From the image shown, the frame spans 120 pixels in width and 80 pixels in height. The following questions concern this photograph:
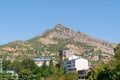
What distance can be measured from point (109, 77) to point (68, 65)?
4683 inches

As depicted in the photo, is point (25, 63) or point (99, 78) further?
point (25, 63)

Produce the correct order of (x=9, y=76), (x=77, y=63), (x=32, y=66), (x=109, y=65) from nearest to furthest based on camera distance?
1. (x=109, y=65)
2. (x=9, y=76)
3. (x=32, y=66)
4. (x=77, y=63)

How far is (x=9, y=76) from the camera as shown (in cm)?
12725

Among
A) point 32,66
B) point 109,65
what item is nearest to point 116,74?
point 109,65

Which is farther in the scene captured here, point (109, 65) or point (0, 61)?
point (0, 61)

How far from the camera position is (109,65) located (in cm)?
7231

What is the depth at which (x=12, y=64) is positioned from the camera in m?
169

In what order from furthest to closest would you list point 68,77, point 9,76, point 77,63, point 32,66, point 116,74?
point 77,63
point 32,66
point 9,76
point 68,77
point 116,74

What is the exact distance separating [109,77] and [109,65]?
6.30 m

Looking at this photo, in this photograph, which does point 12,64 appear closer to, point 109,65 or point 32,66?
point 32,66

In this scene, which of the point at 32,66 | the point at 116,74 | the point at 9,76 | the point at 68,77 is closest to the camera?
the point at 116,74

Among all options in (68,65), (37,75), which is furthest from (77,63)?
(37,75)

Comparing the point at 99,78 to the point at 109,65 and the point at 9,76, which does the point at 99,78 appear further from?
the point at 9,76

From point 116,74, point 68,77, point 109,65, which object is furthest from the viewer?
A: point 68,77
